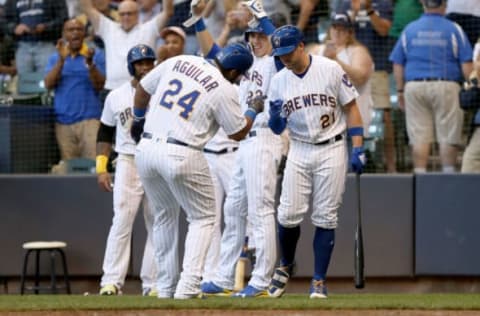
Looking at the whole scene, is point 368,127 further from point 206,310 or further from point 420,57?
point 206,310

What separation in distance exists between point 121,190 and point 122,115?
2.05ft

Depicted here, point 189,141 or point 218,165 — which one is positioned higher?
point 189,141

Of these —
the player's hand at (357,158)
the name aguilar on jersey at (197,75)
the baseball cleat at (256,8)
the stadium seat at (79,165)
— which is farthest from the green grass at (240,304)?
the stadium seat at (79,165)

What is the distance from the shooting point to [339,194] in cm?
902

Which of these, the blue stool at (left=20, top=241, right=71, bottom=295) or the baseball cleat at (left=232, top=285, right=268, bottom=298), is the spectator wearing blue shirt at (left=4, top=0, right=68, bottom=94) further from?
the baseball cleat at (left=232, top=285, right=268, bottom=298)

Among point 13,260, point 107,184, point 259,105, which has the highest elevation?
point 259,105

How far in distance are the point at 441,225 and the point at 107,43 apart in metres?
3.69

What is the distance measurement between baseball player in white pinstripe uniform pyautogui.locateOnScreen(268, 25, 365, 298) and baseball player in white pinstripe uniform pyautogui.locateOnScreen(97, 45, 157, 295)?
1.77 metres

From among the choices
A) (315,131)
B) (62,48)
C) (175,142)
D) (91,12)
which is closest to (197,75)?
(175,142)

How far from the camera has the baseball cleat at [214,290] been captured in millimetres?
10023

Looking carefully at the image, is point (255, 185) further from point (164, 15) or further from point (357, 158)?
point (164, 15)

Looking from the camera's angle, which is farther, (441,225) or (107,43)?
(107,43)

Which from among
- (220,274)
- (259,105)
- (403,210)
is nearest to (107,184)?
(220,274)

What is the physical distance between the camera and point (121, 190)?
1049 centimetres
